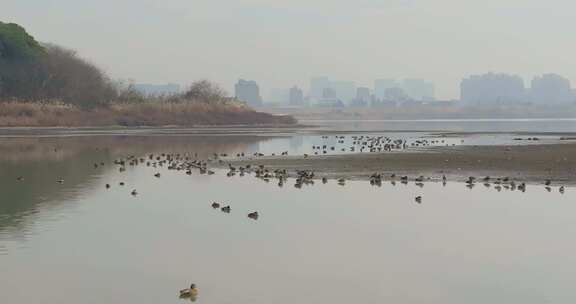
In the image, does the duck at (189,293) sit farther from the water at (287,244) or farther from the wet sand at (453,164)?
the wet sand at (453,164)

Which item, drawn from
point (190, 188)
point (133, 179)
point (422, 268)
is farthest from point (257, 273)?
point (133, 179)

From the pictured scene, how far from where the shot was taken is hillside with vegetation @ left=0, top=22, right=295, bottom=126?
10488 cm

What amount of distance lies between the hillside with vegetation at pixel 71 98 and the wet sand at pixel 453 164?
62.6 m

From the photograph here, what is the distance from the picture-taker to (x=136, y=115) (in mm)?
115438

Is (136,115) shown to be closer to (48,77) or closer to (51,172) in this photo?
(48,77)

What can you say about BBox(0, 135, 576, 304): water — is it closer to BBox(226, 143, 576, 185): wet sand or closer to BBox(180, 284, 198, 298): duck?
BBox(180, 284, 198, 298): duck

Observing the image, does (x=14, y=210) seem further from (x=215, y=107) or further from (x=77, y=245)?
(x=215, y=107)

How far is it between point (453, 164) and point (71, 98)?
81.1 m

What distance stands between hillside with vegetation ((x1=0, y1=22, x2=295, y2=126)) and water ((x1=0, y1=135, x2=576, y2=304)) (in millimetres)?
76009

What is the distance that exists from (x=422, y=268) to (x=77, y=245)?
7306mm

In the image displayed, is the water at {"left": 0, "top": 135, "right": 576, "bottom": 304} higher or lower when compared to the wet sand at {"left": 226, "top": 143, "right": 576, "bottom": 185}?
higher

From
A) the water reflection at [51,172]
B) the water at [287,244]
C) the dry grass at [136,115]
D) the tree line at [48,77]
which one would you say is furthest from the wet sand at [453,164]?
the tree line at [48,77]

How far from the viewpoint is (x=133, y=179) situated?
3406 centimetres

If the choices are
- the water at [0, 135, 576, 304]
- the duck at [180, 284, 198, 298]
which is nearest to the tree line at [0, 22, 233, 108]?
the water at [0, 135, 576, 304]
